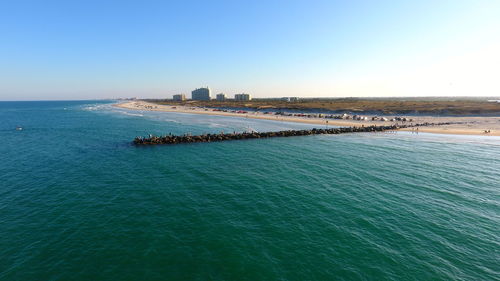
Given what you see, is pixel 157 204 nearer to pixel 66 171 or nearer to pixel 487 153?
pixel 66 171

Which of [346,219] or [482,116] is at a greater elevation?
[482,116]

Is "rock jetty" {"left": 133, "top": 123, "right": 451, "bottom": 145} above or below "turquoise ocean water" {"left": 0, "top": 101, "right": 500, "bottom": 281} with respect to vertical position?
above

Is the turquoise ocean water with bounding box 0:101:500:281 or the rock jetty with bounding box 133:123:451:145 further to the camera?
the rock jetty with bounding box 133:123:451:145

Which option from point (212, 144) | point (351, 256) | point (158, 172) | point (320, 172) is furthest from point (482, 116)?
point (158, 172)

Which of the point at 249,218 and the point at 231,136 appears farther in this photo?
the point at 231,136

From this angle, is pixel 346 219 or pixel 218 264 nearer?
pixel 218 264

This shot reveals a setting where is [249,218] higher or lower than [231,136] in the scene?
lower

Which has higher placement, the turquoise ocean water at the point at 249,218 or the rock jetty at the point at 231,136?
the rock jetty at the point at 231,136

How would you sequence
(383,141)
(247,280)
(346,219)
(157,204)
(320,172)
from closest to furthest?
(247,280) → (346,219) → (157,204) → (320,172) → (383,141)
